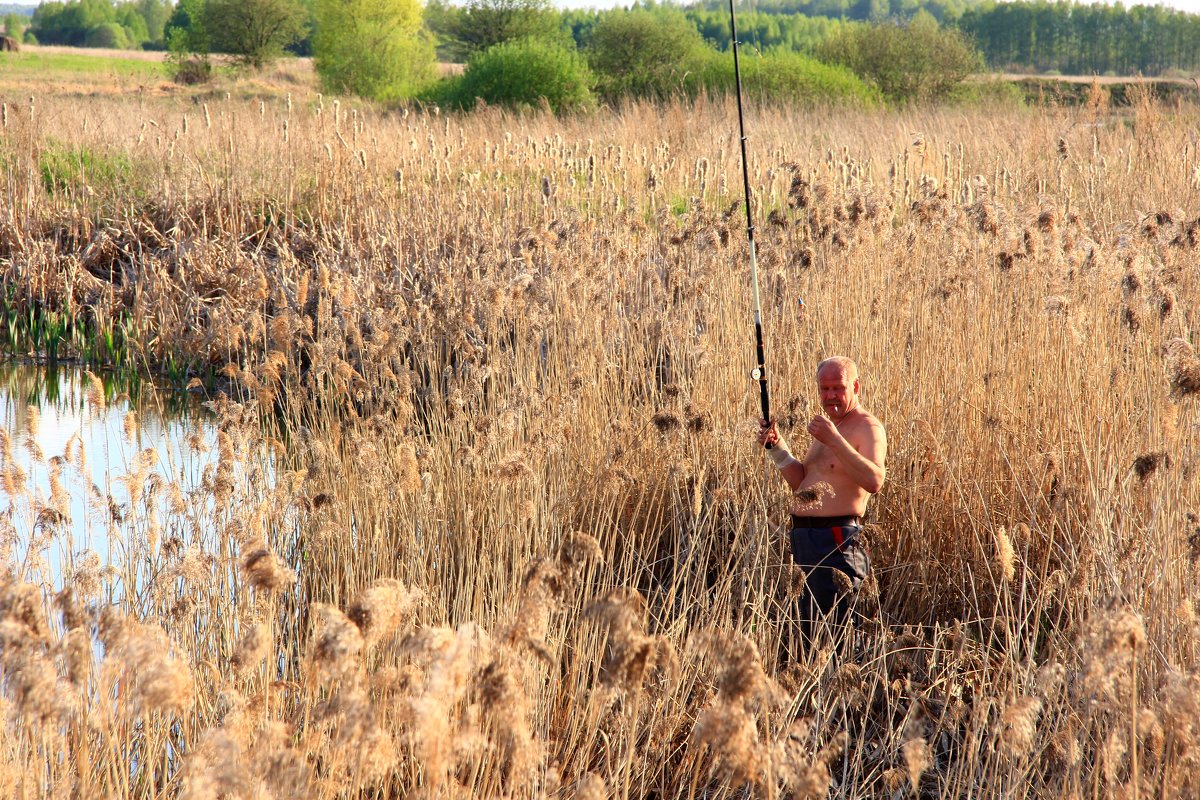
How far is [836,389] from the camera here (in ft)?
10.4

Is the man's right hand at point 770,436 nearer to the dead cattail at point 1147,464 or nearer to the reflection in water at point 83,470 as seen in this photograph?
the dead cattail at point 1147,464

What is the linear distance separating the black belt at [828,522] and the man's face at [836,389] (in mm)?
290

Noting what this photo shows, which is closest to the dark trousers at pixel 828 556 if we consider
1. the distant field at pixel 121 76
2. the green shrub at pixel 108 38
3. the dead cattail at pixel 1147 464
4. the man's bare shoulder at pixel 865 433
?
the man's bare shoulder at pixel 865 433


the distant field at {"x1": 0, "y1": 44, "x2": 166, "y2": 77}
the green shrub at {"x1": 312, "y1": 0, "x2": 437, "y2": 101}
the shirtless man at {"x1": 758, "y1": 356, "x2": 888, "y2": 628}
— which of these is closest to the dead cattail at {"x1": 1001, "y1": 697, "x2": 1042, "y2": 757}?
the shirtless man at {"x1": 758, "y1": 356, "x2": 888, "y2": 628}

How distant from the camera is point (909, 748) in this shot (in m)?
1.63

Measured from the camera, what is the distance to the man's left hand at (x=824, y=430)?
2.92m

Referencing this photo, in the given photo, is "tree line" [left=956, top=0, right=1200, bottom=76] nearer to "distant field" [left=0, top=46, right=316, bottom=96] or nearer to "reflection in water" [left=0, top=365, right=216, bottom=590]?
"distant field" [left=0, top=46, right=316, bottom=96]

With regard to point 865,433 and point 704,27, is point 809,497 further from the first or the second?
point 704,27

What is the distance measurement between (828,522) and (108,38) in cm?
10393

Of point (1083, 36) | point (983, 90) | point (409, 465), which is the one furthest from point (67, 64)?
point (1083, 36)

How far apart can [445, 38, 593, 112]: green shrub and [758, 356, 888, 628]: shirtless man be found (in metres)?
17.3

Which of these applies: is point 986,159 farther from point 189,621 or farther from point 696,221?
point 189,621

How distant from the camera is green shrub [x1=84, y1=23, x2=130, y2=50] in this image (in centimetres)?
9294

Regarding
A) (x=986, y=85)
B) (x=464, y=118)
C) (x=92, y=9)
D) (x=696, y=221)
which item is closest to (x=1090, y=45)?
(x=986, y=85)
